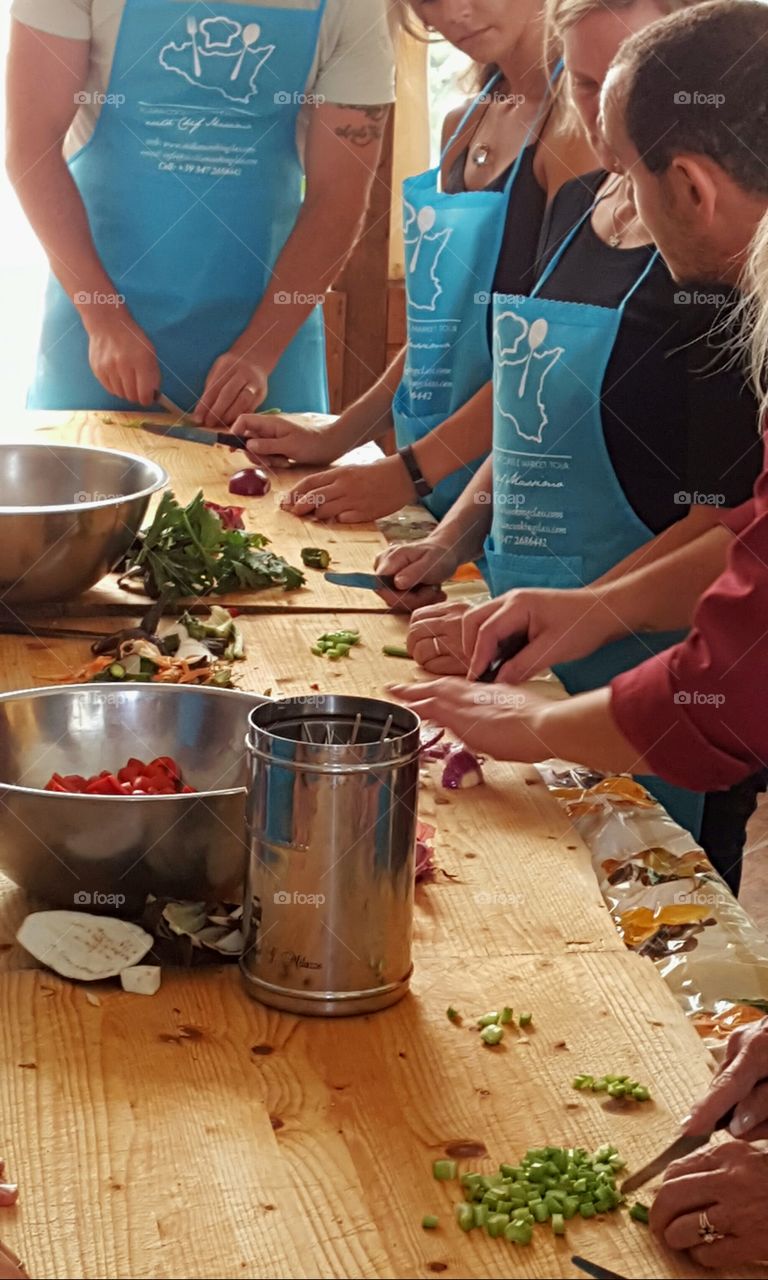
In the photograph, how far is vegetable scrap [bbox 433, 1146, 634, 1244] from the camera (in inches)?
33.5

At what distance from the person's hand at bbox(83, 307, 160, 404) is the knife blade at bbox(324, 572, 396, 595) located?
0.98m

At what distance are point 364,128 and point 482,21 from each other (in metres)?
0.80

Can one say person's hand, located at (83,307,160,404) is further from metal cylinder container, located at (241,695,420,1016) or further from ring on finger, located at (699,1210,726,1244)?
ring on finger, located at (699,1210,726,1244)

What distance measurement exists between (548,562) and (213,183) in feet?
5.01

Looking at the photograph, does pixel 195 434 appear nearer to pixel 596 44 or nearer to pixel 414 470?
pixel 414 470

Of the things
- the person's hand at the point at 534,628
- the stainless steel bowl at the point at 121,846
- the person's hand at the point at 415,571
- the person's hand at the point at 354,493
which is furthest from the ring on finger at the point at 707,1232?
the person's hand at the point at 354,493

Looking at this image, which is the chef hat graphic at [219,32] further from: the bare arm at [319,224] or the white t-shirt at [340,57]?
the bare arm at [319,224]

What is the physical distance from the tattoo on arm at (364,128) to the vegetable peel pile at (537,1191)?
259 centimetres

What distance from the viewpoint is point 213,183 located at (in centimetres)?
319

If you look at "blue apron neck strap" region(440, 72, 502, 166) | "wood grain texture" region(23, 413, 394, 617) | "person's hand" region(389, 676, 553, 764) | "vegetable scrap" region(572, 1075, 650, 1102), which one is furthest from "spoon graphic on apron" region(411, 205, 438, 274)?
"vegetable scrap" region(572, 1075, 650, 1102)

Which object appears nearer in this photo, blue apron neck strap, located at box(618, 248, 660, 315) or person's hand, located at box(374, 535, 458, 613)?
blue apron neck strap, located at box(618, 248, 660, 315)

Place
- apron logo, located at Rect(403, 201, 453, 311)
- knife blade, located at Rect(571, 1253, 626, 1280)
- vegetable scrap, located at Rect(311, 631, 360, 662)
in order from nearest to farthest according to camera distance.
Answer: knife blade, located at Rect(571, 1253, 626, 1280)
vegetable scrap, located at Rect(311, 631, 360, 662)
apron logo, located at Rect(403, 201, 453, 311)

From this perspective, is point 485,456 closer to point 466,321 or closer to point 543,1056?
point 466,321

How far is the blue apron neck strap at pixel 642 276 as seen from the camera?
1914 mm
